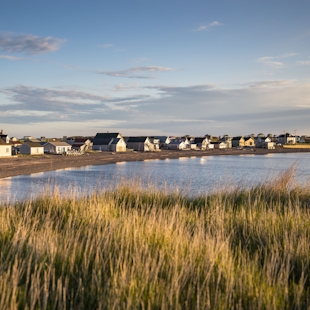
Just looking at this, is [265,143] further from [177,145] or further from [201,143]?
[177,145]

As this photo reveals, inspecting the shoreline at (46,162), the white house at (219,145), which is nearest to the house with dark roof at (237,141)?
the white house at (219,145)

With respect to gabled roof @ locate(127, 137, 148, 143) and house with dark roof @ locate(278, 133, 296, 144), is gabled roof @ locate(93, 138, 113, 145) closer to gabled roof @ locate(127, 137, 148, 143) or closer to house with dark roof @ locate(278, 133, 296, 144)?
gabled roof @ locate(127, 137, 148, 143)

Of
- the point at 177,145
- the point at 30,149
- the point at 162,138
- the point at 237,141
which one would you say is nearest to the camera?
the point at 30,149

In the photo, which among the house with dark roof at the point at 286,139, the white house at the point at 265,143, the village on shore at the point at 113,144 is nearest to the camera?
the village on shore at the point at 113,144

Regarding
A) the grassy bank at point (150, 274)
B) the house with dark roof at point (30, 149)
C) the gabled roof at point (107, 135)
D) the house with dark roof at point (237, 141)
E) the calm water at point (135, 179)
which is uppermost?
the gabled roof at point (107, 135)

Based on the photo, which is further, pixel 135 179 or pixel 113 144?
pixel 113 144

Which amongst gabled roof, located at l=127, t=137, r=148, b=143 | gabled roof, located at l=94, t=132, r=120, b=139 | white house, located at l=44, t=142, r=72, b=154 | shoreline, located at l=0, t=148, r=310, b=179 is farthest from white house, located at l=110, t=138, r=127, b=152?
shoreline, located at l=0, t=148, r=310, b=179

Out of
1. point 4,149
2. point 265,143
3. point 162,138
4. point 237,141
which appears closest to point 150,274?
point 4,149

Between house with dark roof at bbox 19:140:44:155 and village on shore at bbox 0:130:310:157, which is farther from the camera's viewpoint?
village on shore at bbox 0:130:310:157

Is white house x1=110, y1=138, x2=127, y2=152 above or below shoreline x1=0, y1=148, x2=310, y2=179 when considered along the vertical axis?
above

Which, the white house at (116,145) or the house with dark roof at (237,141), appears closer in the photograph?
the white house at (116,145)

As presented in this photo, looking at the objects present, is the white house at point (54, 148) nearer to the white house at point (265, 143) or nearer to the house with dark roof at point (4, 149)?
the house with dark roof at point (4, 149)

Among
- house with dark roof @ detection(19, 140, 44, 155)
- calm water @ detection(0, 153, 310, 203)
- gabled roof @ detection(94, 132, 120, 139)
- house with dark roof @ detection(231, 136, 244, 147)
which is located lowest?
calm water @ detection(0, 153, 310, 203)

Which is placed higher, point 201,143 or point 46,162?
point 201,143
